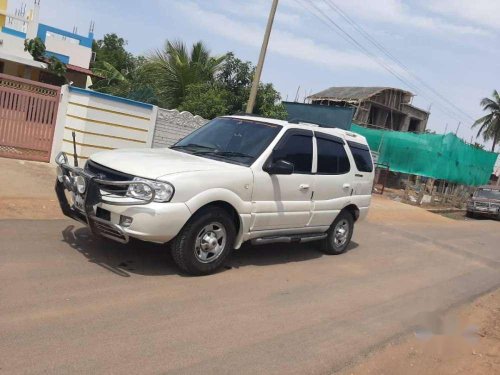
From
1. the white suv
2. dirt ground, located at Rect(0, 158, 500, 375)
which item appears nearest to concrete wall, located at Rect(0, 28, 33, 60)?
dirt ground, located at Rect(0, 158, 500, 375)

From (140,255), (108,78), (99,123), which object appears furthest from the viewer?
(108,78)

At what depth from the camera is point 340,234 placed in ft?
28.0

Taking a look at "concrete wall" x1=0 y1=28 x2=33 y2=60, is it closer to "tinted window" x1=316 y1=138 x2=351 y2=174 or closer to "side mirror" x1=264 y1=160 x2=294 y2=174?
"tinted window" x1=316 y1=138 x2=351 y2=174

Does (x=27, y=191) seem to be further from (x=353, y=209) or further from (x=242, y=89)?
(x=242, y=89)

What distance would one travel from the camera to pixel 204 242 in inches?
231

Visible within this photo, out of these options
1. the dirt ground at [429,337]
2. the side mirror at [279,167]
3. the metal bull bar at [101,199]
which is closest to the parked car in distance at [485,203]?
the dirt ground at [429,337]

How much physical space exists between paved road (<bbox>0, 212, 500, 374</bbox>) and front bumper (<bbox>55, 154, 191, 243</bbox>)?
493 mm

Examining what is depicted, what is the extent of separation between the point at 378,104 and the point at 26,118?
2808 centimetres

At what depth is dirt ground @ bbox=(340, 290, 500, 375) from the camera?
4.57m

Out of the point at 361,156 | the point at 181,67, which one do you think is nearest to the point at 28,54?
the point at 181,67

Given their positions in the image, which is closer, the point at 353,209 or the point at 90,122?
the point at 353,209

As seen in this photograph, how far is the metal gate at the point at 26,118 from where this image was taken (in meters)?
11.0

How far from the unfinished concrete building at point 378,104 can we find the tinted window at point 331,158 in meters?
25.4

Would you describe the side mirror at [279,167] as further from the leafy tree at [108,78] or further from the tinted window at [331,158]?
the leafy tree at [108,78]
